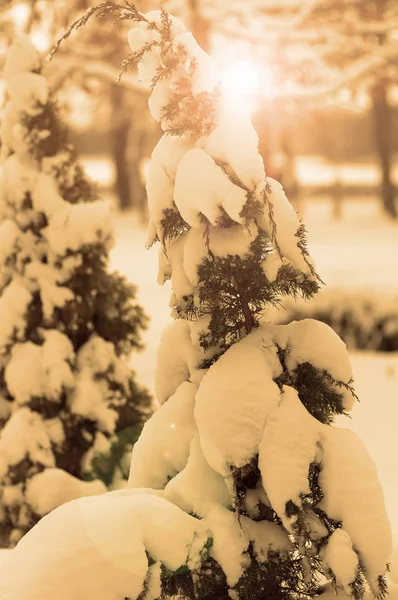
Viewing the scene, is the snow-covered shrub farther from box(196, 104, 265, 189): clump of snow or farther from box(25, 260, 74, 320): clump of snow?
box(196, 104, 265, 189): clump of snow

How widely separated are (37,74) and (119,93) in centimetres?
2474

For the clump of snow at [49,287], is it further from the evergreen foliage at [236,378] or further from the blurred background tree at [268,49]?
the blurred background tree at [268,49]

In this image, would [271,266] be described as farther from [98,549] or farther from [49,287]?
[49,287]

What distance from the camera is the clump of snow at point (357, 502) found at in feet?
9.78

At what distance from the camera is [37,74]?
5.61 meters

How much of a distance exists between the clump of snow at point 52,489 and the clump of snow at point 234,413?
2524 millimetres

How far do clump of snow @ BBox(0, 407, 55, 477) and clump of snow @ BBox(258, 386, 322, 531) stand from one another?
272cm

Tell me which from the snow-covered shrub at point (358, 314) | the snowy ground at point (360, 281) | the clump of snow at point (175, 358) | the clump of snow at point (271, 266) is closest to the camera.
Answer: the clump of snow at point (271, 266)

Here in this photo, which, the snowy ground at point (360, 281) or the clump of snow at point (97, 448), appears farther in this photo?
the snowy ground at point (360, 281)

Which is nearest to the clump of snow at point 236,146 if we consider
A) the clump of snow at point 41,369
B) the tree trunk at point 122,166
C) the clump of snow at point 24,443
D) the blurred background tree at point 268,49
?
the clump of snow at point 41,369

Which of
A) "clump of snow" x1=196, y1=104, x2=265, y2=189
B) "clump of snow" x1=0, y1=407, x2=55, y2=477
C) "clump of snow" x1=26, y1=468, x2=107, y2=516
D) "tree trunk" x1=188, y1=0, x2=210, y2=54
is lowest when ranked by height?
"clump of snow" x1=26, y1=468, x2=107, y2=516

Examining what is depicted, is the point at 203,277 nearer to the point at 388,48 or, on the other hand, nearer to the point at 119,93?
the point at 388,48

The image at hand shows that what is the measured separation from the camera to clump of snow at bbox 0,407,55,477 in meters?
5.34

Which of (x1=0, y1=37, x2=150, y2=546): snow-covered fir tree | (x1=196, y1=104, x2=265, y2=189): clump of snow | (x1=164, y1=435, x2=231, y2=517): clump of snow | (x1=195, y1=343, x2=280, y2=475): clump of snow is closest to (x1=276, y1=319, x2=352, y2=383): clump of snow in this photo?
(x1=195, y1=343, x2=280, y2=475): clump of snow
